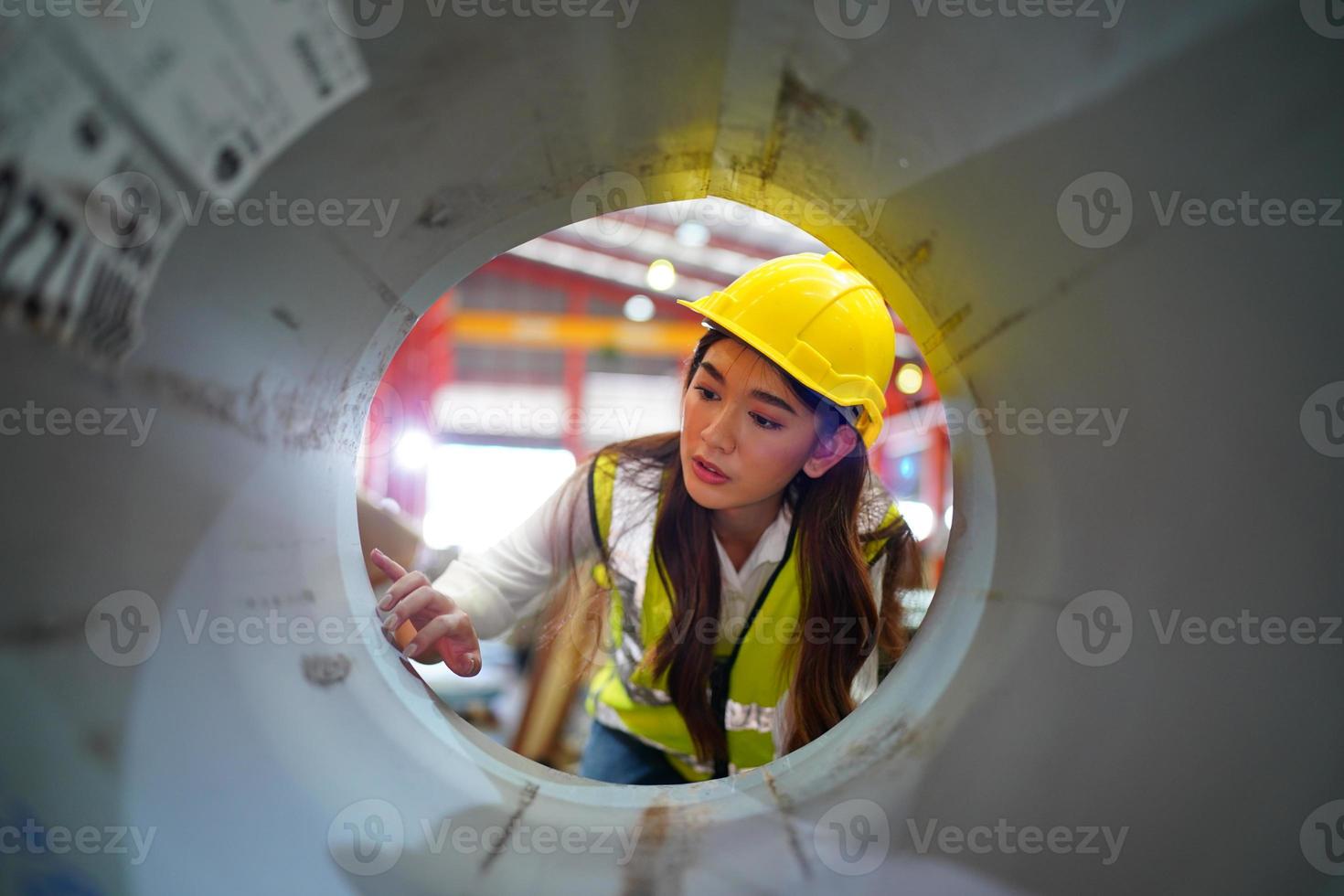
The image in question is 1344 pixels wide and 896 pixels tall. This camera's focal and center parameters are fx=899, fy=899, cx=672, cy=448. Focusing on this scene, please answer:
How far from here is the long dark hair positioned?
1.27m

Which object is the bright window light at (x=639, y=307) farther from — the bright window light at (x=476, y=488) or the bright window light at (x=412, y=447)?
the bright window light at (x=412, y=447)

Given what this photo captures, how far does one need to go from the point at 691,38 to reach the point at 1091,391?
1.20 feet

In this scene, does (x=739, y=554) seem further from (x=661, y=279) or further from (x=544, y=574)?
(x=661, y=279)

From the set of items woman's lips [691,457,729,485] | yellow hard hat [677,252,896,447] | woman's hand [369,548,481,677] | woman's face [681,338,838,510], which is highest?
yellow hard hat [677,252,896,447]

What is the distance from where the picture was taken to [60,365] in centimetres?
52

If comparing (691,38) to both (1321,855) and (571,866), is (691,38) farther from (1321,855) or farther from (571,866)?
(1321,855)

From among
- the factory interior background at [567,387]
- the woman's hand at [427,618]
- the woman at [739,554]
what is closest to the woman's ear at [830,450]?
the woman at [739,554]

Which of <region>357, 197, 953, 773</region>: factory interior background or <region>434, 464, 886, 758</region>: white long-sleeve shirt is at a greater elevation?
<region>357, 197, 953, 773</region>: factory interior background

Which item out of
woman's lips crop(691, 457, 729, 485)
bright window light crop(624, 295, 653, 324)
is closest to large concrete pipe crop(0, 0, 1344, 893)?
woman's lips crop(691, 457, 729, 485)

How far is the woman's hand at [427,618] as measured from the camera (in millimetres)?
1006

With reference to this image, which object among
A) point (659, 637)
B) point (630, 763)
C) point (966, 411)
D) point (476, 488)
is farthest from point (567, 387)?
point (966, 411)

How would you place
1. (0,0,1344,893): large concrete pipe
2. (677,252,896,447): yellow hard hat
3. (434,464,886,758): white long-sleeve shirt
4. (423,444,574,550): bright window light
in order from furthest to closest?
(423,444,574,550): bright window light → (434,464,886,758): white long-sleeve shirt → (677,252,896,447): yellow hard hat → (0,0,1344,893): large concrete pipe

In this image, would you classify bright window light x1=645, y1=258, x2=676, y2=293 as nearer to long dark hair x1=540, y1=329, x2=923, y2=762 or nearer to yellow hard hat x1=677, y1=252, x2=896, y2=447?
long dark hair x1=540, y1=329, x2=923, y2=762

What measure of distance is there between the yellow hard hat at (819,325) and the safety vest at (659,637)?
244 mm
